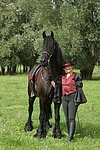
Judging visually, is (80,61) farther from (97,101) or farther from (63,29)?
(97,101)

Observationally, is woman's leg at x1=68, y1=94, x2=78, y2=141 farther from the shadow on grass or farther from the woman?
the shadow on grass

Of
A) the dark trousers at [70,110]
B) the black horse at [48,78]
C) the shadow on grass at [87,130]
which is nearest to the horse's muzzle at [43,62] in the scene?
the black horse at [48,78]

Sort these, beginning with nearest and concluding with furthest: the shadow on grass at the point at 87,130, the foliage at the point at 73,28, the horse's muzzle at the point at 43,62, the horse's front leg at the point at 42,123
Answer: the horse's muzzle at the point at 43,62
the horse's front leg at the point at 42,123
the shadow on grass at the point at 87,130
the foliage at the point at 73,28

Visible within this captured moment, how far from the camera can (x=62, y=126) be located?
1128 centimetres

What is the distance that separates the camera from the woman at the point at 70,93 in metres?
9.16

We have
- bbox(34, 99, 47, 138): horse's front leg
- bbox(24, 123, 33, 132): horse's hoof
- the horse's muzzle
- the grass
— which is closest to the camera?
the grass

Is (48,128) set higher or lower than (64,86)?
lower

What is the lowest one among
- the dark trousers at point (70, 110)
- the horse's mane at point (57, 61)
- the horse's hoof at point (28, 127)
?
the horse's hoof at point (28, 127)

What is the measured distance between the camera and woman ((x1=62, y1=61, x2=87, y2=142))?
9156 millimetres

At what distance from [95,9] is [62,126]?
31231 mm

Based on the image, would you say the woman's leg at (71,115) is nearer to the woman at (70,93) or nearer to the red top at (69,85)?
the woman at (70,93)

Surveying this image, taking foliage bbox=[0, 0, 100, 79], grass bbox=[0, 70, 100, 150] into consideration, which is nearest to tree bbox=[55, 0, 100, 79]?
foliage bbox=[0, 0, 100, 79]

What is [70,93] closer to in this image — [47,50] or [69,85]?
[69,85]

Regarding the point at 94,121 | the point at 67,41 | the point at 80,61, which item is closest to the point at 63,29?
the point at 67,41
